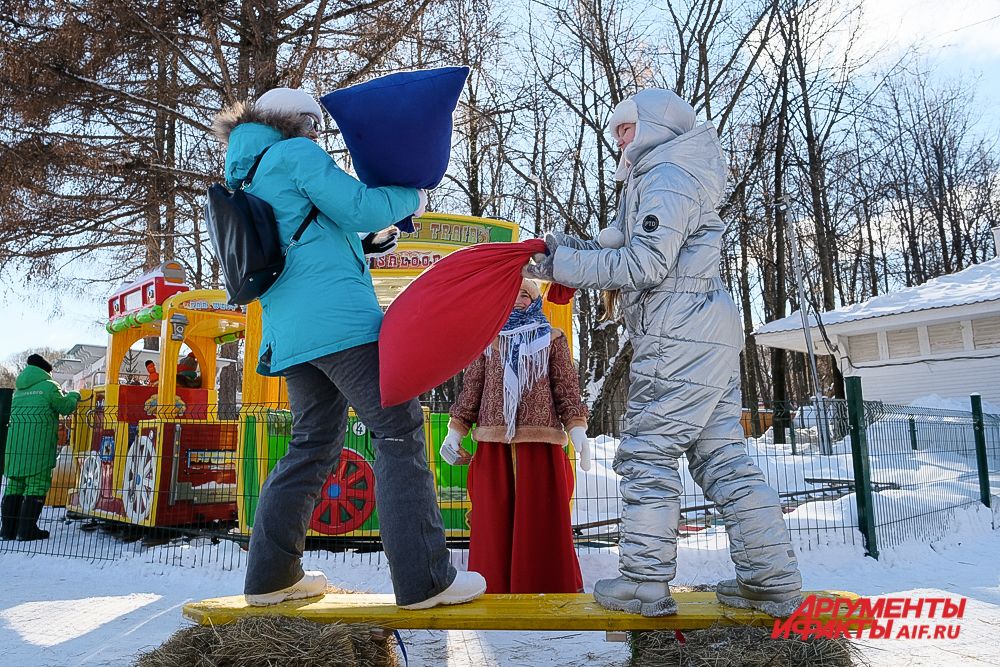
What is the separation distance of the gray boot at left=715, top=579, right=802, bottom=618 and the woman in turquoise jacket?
90cm

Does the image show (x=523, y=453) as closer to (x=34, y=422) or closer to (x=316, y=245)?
(x=316, y=245)

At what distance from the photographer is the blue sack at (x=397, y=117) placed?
8.20 ft

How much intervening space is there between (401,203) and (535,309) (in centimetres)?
167

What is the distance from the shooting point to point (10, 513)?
7473mm

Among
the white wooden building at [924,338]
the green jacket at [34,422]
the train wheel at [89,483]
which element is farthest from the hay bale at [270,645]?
the white wooden building at [924,338]

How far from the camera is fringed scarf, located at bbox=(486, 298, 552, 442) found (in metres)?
3.86

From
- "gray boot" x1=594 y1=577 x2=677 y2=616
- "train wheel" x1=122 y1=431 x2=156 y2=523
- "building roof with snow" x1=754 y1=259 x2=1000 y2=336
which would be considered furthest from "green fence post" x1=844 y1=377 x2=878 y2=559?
"building roof with snow" x1=754 y1=259 x2=1000 y2=336

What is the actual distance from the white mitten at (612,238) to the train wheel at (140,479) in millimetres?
5873

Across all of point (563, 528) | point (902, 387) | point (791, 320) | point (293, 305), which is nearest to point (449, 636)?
point (563, 528)

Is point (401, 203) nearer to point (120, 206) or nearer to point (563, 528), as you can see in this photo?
point (563, 528)

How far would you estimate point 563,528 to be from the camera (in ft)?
12.5

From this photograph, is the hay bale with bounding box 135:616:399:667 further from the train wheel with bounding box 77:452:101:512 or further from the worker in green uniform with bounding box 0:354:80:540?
the train wheel with bounding box 77:452:101:512

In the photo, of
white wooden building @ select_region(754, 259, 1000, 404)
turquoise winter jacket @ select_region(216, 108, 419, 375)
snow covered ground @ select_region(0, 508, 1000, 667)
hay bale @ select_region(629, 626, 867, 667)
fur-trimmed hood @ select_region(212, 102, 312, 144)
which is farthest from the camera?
white wooden building @ select_region(754, 259, 1000, 404)

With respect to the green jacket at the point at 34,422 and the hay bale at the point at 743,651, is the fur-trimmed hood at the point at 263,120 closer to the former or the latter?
the hay bale at the point at 743,651
